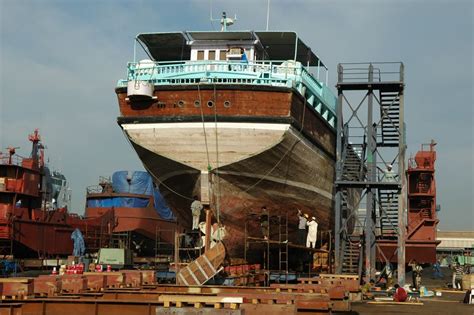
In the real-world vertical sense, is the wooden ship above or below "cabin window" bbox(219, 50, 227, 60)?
below

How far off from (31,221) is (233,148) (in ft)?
63.3

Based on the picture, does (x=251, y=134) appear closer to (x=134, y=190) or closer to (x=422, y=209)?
(x=422, y=209)

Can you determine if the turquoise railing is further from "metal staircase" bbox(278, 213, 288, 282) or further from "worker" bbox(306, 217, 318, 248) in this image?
"worker" bbox(306, 217, 318, 248)

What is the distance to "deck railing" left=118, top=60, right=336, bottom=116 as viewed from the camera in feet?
60.6

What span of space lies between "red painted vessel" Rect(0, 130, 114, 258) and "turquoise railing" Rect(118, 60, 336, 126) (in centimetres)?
1652

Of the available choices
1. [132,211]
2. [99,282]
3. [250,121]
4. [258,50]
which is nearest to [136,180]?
[132,211]

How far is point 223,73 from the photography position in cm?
1864

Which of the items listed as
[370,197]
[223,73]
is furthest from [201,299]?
[370,197]

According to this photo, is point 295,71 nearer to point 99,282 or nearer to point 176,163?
point 176,163

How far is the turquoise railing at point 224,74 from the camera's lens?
60.6 ft

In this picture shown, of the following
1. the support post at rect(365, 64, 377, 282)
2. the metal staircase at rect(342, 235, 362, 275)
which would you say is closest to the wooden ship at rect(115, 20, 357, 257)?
the support post at rect(365, 64, 377, 282)

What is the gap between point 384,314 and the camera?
522 inches

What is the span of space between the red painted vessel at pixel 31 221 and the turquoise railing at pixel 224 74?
1652 centimetres

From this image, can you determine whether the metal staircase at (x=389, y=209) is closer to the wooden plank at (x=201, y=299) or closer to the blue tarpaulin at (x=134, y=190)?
the wooden plank at (x=201, y=299)
